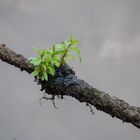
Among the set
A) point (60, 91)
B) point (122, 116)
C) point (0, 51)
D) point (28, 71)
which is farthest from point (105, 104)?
point (0, 51)

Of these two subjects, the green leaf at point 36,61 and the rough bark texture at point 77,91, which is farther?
the green leaf at point 36,61

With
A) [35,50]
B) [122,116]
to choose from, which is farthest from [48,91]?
[122,116]

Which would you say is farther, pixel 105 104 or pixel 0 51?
pixel 0 51

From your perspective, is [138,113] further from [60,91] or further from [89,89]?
[60,91]

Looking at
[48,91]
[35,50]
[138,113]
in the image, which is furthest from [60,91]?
[138,113]

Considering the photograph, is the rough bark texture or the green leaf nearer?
the rough bark texture

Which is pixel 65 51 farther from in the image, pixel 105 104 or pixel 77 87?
pixel 105 104
